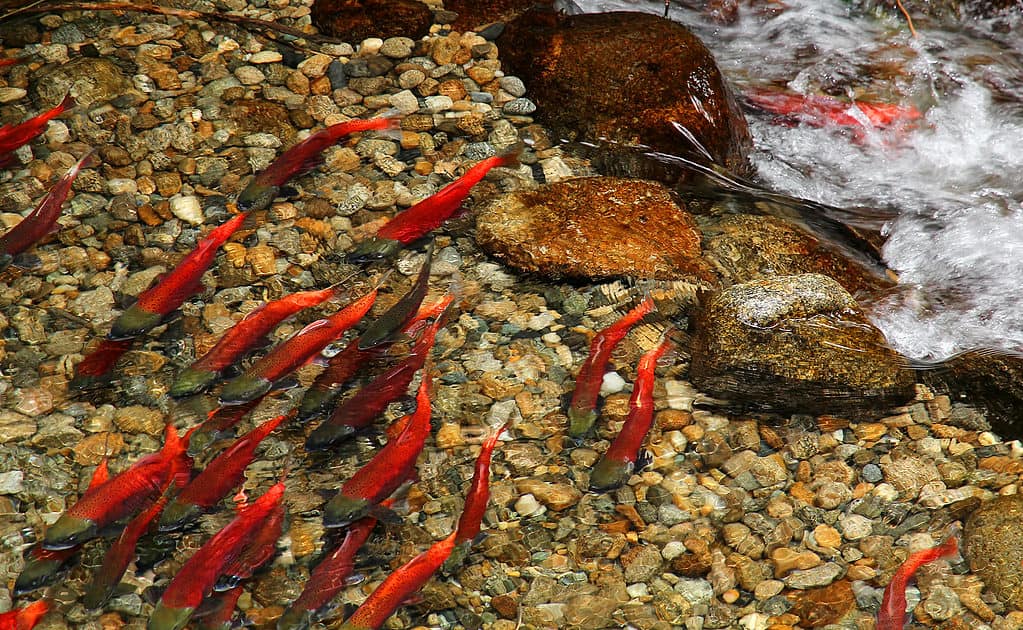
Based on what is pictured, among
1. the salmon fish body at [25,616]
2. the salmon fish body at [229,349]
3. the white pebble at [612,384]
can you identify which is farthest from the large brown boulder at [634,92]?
the salmon fish body at [25,616]

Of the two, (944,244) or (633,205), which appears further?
(944,244)

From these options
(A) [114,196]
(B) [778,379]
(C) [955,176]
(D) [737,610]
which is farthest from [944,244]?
(A) [114,196]

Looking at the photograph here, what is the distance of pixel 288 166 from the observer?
4.68 metres

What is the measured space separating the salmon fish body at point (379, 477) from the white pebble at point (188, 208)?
1.78 metres

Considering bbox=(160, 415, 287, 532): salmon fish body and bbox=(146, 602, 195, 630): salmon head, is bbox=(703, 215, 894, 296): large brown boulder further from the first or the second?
bbox=(146, 602, 195, 630): salmon head

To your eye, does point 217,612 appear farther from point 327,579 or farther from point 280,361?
point 280,361

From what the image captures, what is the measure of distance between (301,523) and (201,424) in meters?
0.62

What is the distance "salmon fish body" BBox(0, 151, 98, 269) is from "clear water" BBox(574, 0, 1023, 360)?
343 cm

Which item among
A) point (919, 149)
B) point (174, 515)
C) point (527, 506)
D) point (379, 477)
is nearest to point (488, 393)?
point (527, 506)

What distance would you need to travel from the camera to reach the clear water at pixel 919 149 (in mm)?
4512

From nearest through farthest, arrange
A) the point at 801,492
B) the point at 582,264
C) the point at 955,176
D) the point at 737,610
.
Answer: the point at 737,610 → the point at 801,492 → the point at 582,264 → the point at 955,176

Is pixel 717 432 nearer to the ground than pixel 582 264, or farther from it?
nearer to the ground

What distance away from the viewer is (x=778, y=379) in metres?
3.87

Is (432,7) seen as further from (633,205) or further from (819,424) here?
(819,424)
